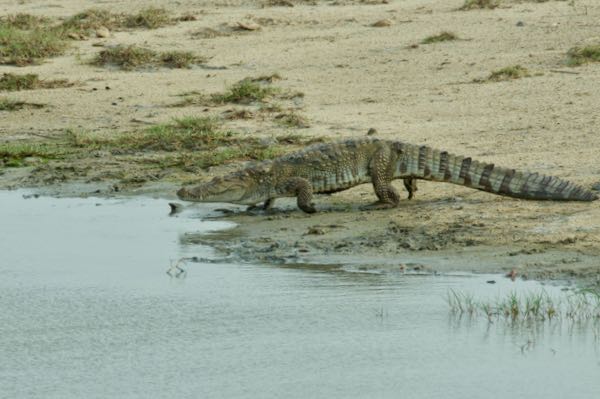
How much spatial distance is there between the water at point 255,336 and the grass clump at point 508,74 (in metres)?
5.80

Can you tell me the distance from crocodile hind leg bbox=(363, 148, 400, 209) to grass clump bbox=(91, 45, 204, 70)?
6178 mm

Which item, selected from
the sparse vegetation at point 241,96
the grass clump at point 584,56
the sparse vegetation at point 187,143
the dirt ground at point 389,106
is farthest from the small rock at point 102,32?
the grass clump at point 584,56

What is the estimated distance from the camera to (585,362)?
675cm

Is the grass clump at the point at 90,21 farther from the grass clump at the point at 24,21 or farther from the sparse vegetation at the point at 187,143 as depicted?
the sparse vegetation at the point at 187,143

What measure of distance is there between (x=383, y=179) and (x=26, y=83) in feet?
21.1

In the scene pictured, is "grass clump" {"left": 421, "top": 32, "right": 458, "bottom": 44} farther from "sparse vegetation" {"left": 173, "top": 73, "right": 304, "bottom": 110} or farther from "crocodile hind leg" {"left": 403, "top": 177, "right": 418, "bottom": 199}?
"crocodile hind leg" {"left": 403, "top": 177, "right": 418, "bottom": 199}

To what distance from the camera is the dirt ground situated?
9.18 metres

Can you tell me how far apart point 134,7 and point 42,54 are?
8.43 ft

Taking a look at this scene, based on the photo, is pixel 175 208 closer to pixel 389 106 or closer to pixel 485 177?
pixel 485 177

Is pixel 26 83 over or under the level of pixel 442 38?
under

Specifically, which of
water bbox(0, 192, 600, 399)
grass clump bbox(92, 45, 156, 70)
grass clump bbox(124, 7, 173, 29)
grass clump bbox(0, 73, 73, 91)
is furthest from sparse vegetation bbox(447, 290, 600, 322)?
grass clump bbox(124, 7, 173, 29)

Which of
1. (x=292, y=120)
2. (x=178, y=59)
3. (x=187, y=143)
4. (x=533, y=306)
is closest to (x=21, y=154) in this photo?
(x=187, y=143)

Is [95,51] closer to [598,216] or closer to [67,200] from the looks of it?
[67,200]

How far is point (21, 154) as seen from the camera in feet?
42.2
